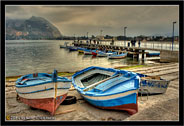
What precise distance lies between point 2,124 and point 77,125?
3.02m

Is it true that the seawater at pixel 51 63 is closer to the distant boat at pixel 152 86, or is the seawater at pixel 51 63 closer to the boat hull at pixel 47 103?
the distant boat at pixel 152 86

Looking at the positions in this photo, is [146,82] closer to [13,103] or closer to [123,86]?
[123,86]

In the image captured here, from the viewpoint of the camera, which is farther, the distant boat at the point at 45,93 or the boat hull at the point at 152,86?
the boat hull at the point at 152,86

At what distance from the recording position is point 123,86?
9883 millimetres

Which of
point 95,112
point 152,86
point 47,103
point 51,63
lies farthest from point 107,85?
point 51,63

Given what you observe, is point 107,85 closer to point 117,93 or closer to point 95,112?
point 117,93

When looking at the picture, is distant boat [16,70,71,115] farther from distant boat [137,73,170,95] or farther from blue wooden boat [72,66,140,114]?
distant boat [137,73,170,95]

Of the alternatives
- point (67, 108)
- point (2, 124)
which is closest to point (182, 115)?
point (67, 108)

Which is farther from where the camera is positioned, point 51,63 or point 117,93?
point 51,63

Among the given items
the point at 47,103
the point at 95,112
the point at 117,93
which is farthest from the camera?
the point at 95,112

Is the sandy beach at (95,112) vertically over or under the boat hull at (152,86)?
under

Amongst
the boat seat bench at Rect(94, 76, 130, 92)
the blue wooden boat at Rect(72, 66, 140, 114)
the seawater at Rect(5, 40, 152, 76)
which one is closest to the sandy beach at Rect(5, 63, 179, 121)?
the blue wooden boat at Rect(72, 66, 140, 114)

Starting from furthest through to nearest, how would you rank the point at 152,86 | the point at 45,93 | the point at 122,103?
the point at 152,86
the point at 45,93
the point at 122,103

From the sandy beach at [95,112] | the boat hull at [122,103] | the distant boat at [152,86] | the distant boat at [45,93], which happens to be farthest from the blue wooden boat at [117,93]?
the distant boat at [45,93]
